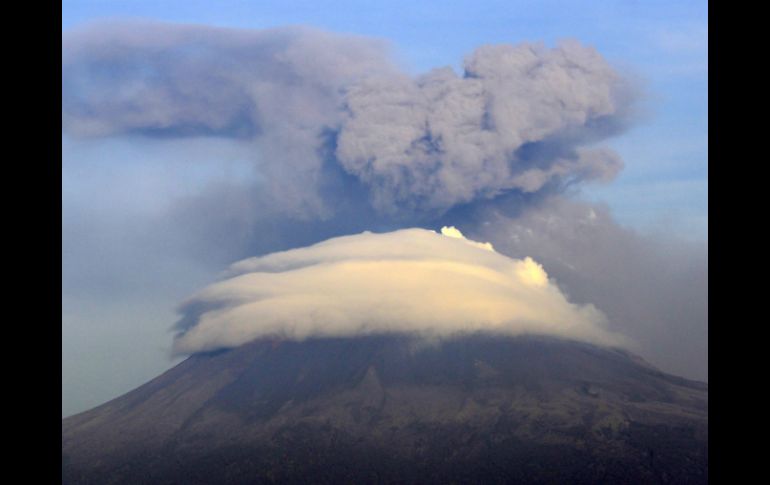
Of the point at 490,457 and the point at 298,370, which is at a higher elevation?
the point at 298,370

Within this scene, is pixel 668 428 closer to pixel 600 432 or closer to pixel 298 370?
pixel 600 432

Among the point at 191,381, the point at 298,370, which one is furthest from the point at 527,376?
the point at 191,381
